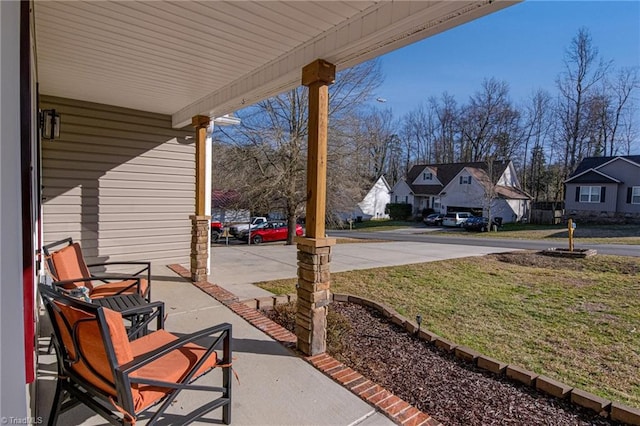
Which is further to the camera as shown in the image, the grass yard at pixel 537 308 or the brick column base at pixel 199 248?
the brick column base at pixel 199 248

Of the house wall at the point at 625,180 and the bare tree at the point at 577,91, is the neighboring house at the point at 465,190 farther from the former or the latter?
the house wall at the point at 625,180

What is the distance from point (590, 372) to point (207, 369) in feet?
12.0

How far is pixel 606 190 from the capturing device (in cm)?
2447

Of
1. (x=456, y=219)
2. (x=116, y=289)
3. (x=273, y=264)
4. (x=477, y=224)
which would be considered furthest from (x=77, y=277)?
(x=456, y=219)

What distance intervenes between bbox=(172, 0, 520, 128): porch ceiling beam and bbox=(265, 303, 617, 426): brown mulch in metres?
2.76

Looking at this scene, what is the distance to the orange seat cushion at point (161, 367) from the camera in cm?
183

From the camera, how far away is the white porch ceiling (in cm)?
254

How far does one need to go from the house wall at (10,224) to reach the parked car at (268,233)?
617 inches

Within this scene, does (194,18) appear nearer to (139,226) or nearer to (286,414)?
(286,414)

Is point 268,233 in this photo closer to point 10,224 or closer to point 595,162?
point 10,224

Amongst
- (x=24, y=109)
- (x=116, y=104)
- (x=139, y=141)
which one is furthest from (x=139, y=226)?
(x=24, y=109)

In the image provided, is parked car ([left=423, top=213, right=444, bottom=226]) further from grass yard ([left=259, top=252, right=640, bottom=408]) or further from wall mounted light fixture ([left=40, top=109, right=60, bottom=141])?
wall mounted light fixture ([left=40, top=109, right=60, bottom=141])

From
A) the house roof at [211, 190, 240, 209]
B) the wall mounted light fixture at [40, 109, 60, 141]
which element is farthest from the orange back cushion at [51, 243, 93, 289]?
the house roof at [211, 190, 240, 209]

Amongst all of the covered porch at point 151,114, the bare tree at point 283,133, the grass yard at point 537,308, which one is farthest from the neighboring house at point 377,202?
the covered porch at point 151,114
